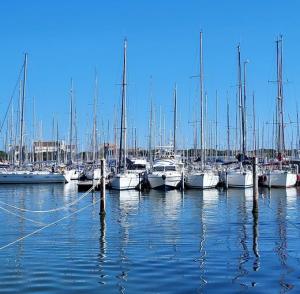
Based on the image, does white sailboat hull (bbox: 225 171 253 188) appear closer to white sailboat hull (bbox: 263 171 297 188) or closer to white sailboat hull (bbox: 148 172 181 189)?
white sailboat hull (bbox: 263 171 297 188)

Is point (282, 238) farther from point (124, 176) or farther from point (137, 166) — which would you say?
point (137, 166)

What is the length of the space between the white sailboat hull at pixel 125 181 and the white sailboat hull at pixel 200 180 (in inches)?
205

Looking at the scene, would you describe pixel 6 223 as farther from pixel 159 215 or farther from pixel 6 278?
pixel 6 278

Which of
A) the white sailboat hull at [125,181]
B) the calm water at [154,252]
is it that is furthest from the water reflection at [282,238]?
the white sailboat hull at [125,181]

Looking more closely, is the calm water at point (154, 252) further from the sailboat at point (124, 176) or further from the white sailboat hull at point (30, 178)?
the white sailboat hull at point (30, 178)

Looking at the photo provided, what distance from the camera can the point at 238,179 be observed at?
189ft

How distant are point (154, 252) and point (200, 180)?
37843mm

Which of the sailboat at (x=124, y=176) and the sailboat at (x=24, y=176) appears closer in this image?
the sailboat at (x=124, y=176)

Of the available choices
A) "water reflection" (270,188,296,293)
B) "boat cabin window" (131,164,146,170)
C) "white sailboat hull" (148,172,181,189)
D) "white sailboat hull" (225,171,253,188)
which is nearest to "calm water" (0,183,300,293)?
"water reflection" (270,188,296,293)

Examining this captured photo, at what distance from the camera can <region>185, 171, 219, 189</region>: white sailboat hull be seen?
56.1 metres

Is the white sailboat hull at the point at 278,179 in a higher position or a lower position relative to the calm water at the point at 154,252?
higher

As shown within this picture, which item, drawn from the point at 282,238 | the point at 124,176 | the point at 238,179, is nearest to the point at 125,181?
the point at 124,176

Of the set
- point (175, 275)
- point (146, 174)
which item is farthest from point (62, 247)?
point (146, 174)

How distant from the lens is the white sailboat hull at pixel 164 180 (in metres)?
56.1
